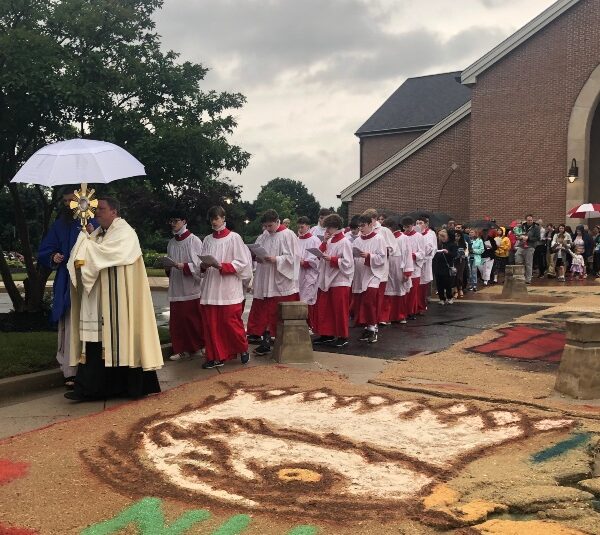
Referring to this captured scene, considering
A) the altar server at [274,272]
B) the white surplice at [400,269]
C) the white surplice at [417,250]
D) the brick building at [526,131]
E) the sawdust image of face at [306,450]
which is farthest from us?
the brick building at [526,131]

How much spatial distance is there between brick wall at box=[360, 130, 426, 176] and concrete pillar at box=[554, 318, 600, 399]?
36183 mm

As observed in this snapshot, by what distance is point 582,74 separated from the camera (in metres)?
24.9

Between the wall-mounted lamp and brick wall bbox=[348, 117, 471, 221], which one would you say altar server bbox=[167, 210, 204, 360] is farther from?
brick wall bbox=[348, 117, 471, 221]

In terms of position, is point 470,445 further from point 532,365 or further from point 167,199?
point 167,199

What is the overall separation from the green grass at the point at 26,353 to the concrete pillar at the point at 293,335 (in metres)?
2.77

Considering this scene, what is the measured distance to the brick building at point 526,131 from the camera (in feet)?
81.5

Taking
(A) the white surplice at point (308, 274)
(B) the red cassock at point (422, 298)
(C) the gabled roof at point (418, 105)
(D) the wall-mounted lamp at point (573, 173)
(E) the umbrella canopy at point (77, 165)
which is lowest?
(B) the red cassock at point (422, 298)

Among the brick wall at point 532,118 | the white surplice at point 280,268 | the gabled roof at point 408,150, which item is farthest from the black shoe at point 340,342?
the gabled roof at point 408,150

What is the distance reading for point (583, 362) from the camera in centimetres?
650

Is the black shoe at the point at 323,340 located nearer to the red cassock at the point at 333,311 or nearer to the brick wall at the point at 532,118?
the red cassock at the point at 333,311

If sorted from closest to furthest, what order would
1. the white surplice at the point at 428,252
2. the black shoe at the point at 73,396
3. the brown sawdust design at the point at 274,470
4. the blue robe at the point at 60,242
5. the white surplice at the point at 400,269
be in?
the brown sawdust design at the point at 274,470
the black shoe at the point at 73,396
the blue robe at the point at 60,242
the white surplice at the point at 400,269
the white surplice at the point at 428,252

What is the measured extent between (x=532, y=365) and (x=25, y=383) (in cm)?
598

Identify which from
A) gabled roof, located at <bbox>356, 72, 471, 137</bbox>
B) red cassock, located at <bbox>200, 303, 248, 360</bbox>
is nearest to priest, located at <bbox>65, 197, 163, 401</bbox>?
red cassock, located at <bbox>200, 303, 248, 360</bbox>

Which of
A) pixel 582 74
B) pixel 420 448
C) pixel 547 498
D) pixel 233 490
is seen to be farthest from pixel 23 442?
pixel 582 74
